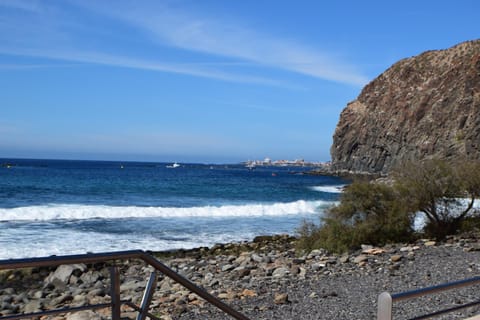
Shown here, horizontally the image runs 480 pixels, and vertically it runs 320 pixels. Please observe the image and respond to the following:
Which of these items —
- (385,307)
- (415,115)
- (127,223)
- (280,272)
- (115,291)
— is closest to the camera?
(385,307)

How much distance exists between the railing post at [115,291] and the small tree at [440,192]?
604 inches

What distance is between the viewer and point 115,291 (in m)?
3.31

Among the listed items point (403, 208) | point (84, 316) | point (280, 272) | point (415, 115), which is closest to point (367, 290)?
point (280, 272)

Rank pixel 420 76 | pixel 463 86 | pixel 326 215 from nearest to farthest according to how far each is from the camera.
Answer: pixel 326 215 < pixel 463 86 < pixel 420 76

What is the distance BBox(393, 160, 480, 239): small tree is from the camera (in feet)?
57.5

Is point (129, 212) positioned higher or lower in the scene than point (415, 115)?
lower

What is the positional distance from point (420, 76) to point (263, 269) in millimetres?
76603

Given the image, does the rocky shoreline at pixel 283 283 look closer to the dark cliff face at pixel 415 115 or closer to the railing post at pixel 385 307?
the railing post at pixel 385 307

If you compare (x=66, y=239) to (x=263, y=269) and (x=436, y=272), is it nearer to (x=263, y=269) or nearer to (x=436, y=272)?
(x=263, y=269)

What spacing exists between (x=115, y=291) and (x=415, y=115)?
8048 cm

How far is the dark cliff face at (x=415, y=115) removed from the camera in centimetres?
6918

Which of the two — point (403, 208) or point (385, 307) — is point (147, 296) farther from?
point (403, 208)

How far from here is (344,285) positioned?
11.3 m

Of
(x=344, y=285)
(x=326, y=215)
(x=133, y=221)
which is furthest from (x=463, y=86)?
(x=344, y=285)
